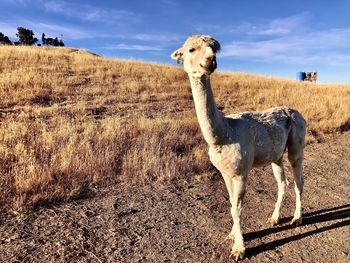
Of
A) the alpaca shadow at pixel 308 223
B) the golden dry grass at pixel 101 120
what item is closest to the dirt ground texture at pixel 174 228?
the alpaca shadow at pixel 308 223

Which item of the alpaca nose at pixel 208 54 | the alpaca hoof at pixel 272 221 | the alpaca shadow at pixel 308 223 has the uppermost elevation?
the alpaca nose at pixel 208 54

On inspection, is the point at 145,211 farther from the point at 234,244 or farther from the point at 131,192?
the point at 234,244

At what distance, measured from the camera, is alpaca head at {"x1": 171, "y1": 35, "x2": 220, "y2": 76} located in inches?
134

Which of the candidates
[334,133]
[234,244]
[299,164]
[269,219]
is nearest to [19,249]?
[234,244]

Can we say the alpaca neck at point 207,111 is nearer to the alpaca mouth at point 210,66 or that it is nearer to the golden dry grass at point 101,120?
the alpaca mouth at point 210,66

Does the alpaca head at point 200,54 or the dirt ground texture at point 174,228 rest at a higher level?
the alpaca head at point 200,54

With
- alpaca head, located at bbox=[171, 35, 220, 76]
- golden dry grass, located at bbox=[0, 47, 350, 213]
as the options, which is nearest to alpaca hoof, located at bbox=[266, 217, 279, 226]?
golden dry grass, located at bbox=[0, 47, 350, 213]

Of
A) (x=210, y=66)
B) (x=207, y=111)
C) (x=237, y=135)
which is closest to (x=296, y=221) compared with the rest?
(x=237, y=135)

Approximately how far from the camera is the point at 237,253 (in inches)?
173

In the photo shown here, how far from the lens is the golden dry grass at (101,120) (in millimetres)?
6559

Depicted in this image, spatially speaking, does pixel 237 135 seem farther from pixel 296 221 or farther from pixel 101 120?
pixel 101 120

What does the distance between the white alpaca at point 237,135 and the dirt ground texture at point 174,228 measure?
1.23 feet

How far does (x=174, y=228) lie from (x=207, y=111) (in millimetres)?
2040

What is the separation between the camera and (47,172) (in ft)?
20.6
